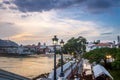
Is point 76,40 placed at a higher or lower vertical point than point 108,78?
higher

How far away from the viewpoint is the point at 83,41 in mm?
145500

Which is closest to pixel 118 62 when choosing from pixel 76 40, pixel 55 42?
pixel 55 42

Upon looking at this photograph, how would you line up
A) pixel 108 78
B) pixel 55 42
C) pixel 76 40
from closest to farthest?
1. pixel 55 42
2. pixel 108 78
3. pixel 76 40

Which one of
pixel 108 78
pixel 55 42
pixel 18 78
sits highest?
pixel 55 42

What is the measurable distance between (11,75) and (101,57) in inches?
1882

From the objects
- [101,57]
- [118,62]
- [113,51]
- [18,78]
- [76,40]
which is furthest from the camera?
[76,40]

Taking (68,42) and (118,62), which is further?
(68,42)

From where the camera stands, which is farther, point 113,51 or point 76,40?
point 76,40

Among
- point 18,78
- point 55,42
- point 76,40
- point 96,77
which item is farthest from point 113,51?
point 76,40

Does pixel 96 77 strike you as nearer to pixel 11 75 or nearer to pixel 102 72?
pixel 102 72

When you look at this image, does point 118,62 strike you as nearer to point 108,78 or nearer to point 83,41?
point 108,78

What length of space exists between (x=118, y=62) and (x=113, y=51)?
27.3 metres

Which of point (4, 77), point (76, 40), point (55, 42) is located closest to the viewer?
point (4, 77)

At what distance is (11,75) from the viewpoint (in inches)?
207
